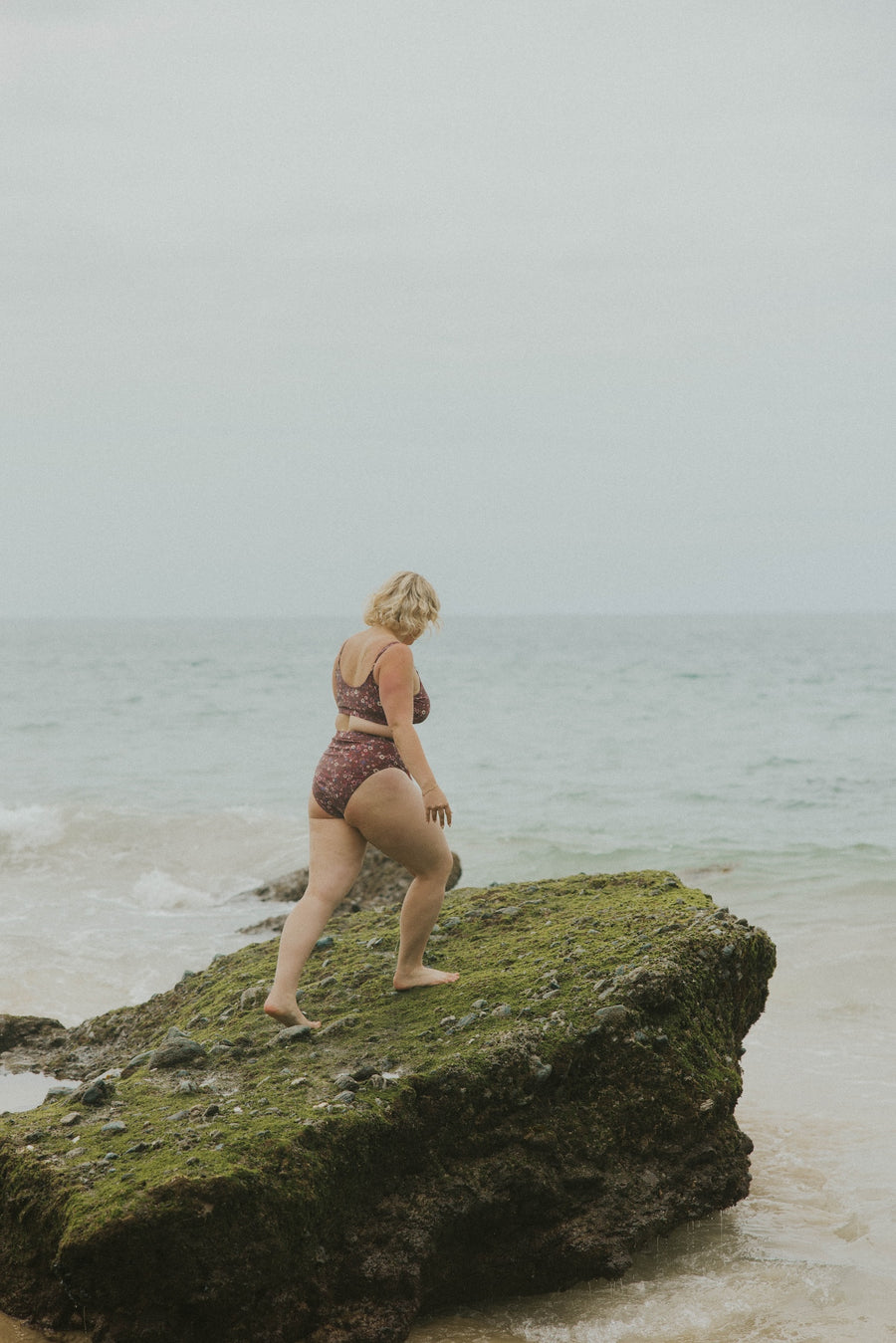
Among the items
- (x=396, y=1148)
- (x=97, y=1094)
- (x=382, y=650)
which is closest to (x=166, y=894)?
(x=97, y=1094)

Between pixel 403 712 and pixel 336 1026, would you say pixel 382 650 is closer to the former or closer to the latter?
pixel 403 712

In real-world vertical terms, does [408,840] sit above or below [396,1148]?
above

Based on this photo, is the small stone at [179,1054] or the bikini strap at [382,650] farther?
the bikini strap at [382,650]

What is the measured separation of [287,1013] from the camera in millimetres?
5820

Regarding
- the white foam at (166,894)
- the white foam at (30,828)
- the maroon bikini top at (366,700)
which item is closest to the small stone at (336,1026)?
the maroon bikini top at (366,700)

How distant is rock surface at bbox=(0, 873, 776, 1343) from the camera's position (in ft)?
14.1

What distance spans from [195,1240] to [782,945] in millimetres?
9150

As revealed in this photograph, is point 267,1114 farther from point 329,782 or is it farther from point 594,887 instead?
point 594,887

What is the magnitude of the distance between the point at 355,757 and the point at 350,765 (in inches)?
1.9

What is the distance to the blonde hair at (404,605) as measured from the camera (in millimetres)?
5977

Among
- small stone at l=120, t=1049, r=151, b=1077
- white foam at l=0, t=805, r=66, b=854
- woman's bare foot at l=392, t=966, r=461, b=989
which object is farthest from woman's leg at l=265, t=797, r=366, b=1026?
white foam at l=0, t=805, r=66, b=854

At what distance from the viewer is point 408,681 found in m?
5.87

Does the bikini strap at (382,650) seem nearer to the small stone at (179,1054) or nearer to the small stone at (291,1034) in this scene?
the small stone at (291,1034)

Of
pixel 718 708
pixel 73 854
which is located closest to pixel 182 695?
pixel 718 708
